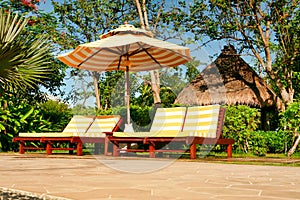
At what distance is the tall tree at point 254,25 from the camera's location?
14.8 metres

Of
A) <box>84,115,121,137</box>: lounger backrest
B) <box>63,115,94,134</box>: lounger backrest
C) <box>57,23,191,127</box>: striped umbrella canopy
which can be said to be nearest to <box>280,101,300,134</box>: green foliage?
<box>57,23,191,127</box>: striped umbrella canopy

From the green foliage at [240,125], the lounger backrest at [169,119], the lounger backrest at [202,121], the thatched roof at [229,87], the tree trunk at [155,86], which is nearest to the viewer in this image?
the lounger backrest at [202,121]

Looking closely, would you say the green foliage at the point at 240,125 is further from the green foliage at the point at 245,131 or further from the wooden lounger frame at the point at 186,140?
the wooden lounger frame at the point at 186,140

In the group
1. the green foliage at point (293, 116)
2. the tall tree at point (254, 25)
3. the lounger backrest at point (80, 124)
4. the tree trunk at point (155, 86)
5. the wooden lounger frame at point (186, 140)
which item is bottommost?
the wooden lounger frame at point (186, 140)

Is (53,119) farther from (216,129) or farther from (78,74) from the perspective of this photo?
(216,129)

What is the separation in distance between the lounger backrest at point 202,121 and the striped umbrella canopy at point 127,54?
3.74 ft

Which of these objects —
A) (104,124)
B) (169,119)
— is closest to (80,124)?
(104,124)

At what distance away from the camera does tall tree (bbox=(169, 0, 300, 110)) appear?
1477 centimetres

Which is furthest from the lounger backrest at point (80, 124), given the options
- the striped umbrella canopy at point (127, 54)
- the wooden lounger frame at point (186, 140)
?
the wooden lounger frame at point (186, 140)

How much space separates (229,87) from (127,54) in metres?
7.55

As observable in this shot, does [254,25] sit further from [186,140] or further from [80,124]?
[186,140]

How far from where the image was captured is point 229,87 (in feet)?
55.1

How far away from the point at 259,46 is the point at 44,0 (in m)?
8.88

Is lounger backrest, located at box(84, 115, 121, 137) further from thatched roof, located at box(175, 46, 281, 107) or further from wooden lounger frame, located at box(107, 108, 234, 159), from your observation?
thatched roof, located at box(175, 46, 281, 107)
